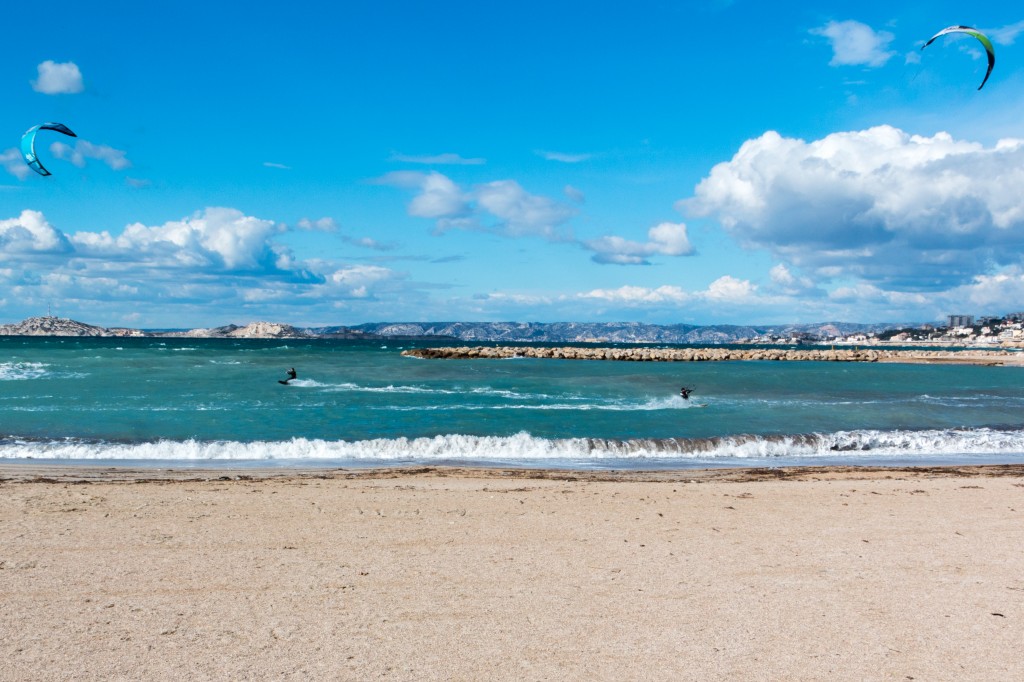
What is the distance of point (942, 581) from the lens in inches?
242

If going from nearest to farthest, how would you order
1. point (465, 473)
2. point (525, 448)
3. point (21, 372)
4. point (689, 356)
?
1. point (465, 473)
2. point (525, 448)
3. point (21, 372)
4. point (689, 356)

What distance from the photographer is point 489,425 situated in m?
18.8

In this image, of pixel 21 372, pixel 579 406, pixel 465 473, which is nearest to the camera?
pixel 465 473

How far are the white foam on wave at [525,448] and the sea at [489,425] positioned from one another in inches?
1.8

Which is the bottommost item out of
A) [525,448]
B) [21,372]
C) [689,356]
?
[525,448]

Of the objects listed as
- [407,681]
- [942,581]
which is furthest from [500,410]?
[407,681]

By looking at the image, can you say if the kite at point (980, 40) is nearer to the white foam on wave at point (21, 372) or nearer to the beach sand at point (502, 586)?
the beach sand at point (502, 586)

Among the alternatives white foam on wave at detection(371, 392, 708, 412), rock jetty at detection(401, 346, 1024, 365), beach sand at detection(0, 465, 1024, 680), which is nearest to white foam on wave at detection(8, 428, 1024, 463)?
beach sand at detection(0, 465, 1024, 680)

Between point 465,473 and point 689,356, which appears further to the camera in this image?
point 689,356

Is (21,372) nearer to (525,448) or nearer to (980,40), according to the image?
(525,448)

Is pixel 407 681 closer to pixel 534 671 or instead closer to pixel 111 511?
pixel 534 671

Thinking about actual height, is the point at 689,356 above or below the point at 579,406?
above

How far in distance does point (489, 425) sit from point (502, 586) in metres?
12.9

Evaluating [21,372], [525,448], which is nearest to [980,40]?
[525,448]
